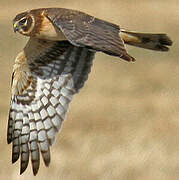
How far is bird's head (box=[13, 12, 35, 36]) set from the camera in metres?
9.39

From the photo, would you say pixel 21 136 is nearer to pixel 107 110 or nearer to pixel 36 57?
pixel 36 57

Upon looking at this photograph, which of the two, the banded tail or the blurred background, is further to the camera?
the blurred background

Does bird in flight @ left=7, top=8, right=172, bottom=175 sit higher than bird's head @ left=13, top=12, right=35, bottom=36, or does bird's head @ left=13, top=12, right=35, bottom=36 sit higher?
bird's head @ left=13, top=12, right=35, bottom=36

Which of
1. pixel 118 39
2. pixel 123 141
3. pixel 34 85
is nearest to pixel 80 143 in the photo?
pixel 123 141

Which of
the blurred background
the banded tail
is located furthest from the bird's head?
the blurred background

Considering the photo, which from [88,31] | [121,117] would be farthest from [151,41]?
[121,117]

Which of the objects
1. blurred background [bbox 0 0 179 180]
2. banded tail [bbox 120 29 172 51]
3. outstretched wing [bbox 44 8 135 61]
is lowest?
blurred background [bbox 0 0 179 180]

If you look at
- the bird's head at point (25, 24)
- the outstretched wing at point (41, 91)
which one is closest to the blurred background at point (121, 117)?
the outstretched wing at point (41, 91)

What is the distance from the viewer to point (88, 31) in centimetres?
860

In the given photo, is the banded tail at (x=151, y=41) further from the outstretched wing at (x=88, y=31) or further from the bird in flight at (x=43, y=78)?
the outstretched wing at (x=88, y=31)

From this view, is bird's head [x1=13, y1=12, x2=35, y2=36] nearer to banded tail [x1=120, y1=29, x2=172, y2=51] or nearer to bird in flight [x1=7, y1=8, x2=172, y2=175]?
bird in flight [x1=7, y1=8, x2=172, y2=175]

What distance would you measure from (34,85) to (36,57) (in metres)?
0.28

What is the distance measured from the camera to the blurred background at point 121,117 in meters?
12.0

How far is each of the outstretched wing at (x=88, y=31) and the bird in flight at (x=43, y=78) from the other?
107mm
